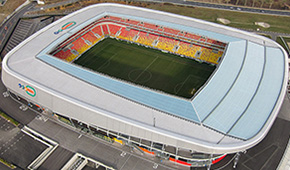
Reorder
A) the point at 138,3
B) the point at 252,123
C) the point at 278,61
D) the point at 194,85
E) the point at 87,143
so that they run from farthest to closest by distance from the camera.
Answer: the point at 138,3 < the point at 194,85 < the point at 278,61 < the point at 87,143 < the point at 252,123

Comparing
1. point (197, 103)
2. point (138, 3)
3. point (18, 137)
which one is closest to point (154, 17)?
point (138, 3)

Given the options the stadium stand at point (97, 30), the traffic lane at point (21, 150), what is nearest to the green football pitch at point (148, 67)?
the stadium stand at point (97, 30)

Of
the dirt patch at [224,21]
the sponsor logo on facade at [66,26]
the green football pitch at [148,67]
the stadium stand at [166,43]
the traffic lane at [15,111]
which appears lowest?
the traffic lane at [15,111]

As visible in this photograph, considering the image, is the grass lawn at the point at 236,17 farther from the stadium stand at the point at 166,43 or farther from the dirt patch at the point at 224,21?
the stadium stand at the point at 166,43

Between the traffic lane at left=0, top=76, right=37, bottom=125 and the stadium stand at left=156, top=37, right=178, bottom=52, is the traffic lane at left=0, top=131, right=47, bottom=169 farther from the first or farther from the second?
the stadium stand at left=156, top=37, right=178, bottom=52

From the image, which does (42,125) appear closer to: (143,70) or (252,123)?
(143,70)

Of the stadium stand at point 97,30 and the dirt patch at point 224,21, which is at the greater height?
the dirt patch at point 224,21

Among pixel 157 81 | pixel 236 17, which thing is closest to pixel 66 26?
pixel 157 81
